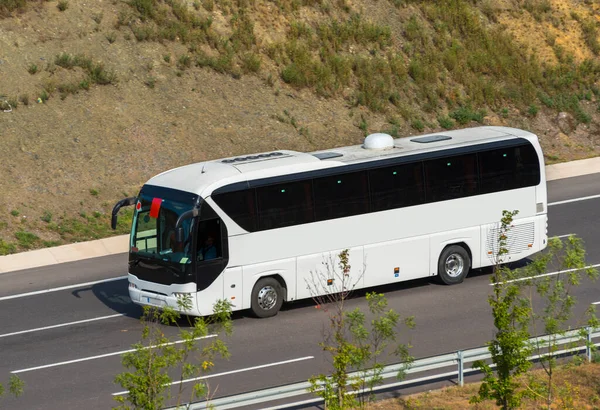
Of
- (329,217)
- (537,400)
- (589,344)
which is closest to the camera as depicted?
(537,400)

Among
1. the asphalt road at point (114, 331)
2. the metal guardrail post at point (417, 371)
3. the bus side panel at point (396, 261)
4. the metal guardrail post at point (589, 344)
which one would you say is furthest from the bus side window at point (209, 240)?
the metal guardrail post at point (589, 344)

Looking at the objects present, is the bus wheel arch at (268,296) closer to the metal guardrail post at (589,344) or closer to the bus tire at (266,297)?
the bus tire at (266,297)

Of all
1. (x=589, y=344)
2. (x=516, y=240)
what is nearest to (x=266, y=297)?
(x=516, y=240)

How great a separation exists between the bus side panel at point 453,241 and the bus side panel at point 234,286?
4376 mm

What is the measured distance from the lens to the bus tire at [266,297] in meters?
22.2

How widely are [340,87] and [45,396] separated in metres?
21.1

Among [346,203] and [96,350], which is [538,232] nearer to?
[346,203]

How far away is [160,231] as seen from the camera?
854 inches

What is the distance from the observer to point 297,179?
73.4ft

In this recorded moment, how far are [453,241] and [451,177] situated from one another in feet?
4.47

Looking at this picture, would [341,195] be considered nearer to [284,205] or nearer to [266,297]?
[284,205]

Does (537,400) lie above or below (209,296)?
below

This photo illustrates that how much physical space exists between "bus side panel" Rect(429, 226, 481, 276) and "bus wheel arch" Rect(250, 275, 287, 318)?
3429 mm

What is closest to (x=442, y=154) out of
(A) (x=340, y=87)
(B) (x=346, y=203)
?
(B) (x=346, y=203)
